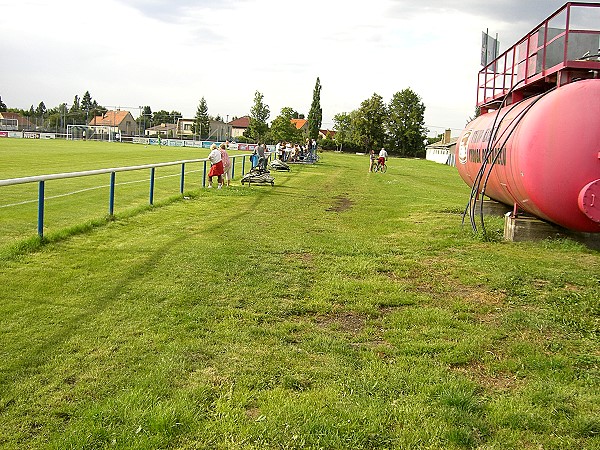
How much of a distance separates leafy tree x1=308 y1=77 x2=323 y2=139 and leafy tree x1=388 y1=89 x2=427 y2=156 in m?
18.1

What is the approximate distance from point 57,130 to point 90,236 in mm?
102803

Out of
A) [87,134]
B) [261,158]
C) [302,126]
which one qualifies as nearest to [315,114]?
[87,134]

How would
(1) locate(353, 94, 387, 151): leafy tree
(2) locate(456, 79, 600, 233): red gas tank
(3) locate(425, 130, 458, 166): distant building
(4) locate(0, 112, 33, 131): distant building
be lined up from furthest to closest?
1. (1) locate(353, 94, 387, 151): leafy tree
2. (4) locate(0, 112, 33, 131): distant building
3. (3) locate(425, 130, 458, 166): distant building
4. (2) locate(456, 79, 600, 233): red gas tank

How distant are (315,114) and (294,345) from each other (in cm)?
9204

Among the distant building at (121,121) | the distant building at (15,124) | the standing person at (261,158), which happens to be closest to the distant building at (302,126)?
the distant building at (121,121)

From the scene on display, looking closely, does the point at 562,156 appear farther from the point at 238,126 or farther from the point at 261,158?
the point at 238,126

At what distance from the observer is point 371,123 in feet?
359

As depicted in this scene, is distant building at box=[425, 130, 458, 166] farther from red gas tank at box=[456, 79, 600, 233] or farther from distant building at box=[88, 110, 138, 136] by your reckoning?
red gas tank at box=[456, 79, 600, 233]

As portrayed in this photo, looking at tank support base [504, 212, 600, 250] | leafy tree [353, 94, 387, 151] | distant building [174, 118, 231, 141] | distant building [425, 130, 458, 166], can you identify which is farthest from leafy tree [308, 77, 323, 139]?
tank support base [504, 212, 600, 250]

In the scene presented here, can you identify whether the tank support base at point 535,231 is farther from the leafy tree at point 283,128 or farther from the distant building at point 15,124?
the distant building at point 15,124

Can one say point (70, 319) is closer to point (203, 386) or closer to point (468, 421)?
point (203, 386)

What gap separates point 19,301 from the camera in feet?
19.9

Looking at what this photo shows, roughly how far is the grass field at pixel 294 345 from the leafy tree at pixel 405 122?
102823 mm

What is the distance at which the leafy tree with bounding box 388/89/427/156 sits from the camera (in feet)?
362
